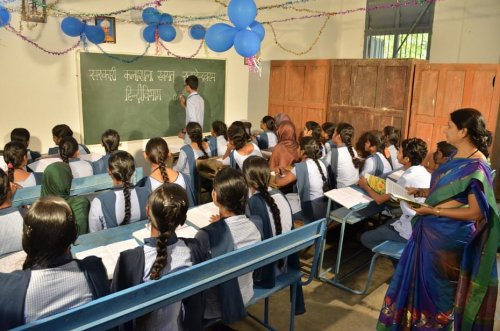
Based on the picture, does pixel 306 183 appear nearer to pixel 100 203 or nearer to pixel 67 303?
pixel 100 203

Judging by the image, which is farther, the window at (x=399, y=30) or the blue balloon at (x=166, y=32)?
the window at (x=399, y=30)

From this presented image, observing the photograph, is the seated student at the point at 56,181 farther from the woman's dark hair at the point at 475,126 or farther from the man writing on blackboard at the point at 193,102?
the man writing on blackboard at the point at 193,102

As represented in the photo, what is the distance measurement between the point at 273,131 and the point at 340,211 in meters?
2.56

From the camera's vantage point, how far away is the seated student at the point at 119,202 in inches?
94.3

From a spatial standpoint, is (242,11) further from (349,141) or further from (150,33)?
(150,33)

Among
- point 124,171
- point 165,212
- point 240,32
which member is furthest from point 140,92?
point 165,212

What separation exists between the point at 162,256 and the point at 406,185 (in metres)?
1.87

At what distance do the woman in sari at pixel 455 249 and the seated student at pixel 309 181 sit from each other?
3.87 ft

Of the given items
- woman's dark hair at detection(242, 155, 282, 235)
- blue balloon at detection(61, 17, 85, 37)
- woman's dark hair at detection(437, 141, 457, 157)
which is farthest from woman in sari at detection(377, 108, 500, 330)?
blue balloon at detection(61, 17, 85, 37)

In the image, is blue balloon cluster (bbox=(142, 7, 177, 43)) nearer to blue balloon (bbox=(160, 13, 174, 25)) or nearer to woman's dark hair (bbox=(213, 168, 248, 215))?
blue balloon (bbox=(160, 13, 174, 25))

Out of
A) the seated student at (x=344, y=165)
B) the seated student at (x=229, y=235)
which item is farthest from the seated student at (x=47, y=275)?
the seated student at (x=344, y=165)

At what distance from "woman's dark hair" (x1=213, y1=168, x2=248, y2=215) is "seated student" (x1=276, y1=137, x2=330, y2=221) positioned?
1382 millimetres

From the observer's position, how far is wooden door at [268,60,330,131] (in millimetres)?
6621

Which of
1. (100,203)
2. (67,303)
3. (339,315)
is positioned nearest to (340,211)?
(339,315)
